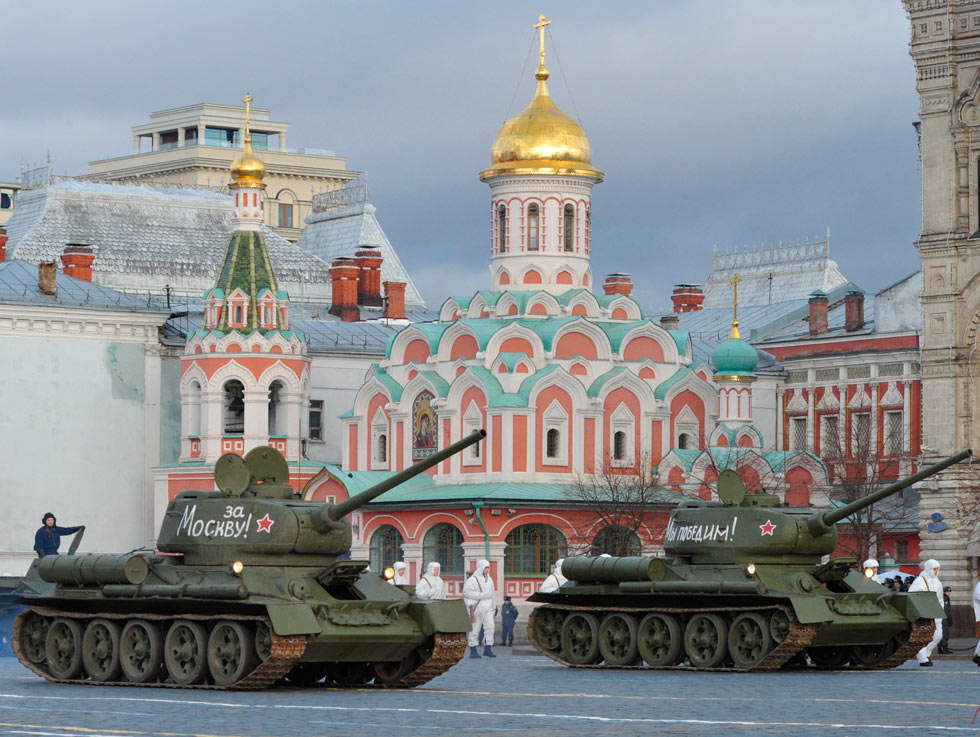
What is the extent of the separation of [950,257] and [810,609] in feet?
61.0

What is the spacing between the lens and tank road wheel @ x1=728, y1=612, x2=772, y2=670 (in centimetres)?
2475

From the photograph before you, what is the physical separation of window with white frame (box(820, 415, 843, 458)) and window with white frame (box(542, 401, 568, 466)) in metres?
6.48

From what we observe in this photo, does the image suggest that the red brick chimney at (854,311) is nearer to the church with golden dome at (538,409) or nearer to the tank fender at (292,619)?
the church with golden dome at (538,409)

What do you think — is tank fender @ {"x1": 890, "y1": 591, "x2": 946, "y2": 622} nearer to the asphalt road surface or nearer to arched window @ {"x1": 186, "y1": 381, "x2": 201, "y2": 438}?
the asphalt road surface

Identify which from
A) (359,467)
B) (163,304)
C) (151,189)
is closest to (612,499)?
(359,467)

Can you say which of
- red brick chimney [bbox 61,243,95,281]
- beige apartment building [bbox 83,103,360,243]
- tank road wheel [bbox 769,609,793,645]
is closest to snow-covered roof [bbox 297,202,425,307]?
beige apartment building [bbox 83,103,360,243]

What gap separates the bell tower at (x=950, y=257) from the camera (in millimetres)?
41281

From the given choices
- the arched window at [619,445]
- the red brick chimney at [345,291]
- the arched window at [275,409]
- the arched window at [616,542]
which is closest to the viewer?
the arched window at [616,542]

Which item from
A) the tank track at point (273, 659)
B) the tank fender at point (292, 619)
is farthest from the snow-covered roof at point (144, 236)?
the tank fender at point (292, 619)

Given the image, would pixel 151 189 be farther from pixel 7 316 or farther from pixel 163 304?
pixel 7 316

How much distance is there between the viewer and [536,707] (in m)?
19.0

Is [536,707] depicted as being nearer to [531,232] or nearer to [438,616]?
[438,616]

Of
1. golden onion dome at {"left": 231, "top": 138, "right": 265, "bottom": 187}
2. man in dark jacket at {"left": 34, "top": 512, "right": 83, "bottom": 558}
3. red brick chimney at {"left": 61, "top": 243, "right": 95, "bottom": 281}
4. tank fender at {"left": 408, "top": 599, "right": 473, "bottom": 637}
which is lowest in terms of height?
tank fender at {"left": 408, "top": 599, "right": 473, "bottom": 637}

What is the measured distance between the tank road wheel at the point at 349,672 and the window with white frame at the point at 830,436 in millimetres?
31352
